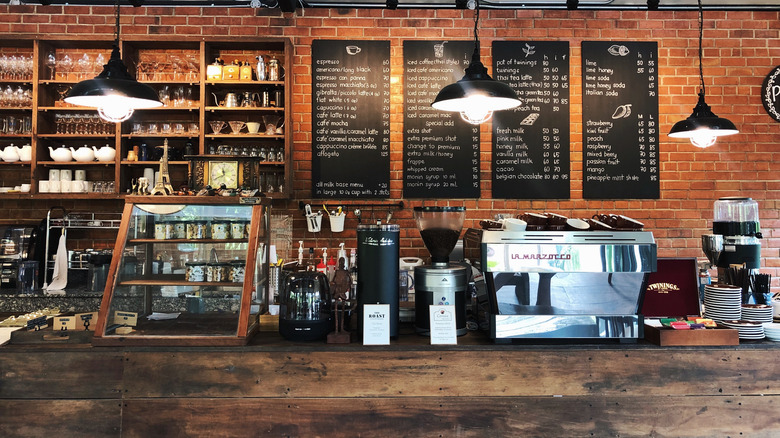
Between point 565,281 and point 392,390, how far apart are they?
87 cm

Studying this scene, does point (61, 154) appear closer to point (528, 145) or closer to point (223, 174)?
point (223, 174)

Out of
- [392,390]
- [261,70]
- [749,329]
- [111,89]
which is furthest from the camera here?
[261,70]

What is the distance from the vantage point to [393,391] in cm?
213

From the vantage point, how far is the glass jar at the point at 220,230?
2.40m

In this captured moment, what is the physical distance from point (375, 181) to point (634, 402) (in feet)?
8.87

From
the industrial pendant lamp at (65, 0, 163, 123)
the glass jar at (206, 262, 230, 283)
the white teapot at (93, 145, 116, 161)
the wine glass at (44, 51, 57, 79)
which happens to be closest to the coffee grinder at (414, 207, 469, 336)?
the glass jar at (206, 262, 230, 283)

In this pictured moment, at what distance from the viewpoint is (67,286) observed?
4.08m

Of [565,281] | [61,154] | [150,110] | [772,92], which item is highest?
[772,92]

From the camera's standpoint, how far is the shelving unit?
4078 millimetres

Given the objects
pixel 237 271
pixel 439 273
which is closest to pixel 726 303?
pixel 439 273

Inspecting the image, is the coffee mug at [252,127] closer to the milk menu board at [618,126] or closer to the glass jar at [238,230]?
the glass jar at [238,230]

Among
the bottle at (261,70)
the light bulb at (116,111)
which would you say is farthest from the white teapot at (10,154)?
the bottle at (261,70)

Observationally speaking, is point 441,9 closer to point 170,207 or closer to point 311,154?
point 311,154

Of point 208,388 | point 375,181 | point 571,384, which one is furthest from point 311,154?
point 571,384
